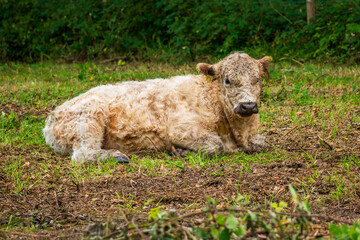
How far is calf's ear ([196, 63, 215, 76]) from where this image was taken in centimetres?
638

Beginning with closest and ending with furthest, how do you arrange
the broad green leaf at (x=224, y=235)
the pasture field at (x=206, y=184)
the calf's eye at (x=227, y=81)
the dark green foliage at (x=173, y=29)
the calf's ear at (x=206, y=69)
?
the broad green leaf at (x=224, y=235) → the pasture field at (x=206, y=184) → the calf's eye at (x=227, y=81) → the calf's ear at (x=206, y=69) → the dark green foliage at (x=173, y=29)

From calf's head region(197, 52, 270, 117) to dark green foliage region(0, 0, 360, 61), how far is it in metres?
4.95

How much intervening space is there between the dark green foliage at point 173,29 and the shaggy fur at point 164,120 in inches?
197

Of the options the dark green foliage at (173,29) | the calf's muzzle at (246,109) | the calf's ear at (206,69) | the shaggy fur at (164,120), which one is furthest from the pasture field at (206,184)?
the dark green foliage at (173,29)

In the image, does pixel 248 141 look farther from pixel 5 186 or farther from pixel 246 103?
pixel 5 186

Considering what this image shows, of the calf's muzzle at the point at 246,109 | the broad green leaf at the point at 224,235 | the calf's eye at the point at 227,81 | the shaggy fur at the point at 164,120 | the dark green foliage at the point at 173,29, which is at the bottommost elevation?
the dark green foliage at the point at 173,29

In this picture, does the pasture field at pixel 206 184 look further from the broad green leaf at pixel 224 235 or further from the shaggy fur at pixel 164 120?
the shaggy fur at pixel 164 120

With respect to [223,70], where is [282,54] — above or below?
below

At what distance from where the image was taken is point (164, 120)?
6.40 metres

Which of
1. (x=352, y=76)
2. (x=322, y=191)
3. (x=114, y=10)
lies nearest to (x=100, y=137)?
(x=322, y=191)

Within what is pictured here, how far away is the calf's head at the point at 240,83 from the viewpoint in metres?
5.74

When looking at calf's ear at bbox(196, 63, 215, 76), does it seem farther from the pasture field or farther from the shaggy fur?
the pasture field

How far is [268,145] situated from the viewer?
6488 millimetres

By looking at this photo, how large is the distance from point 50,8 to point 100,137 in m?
9.40
